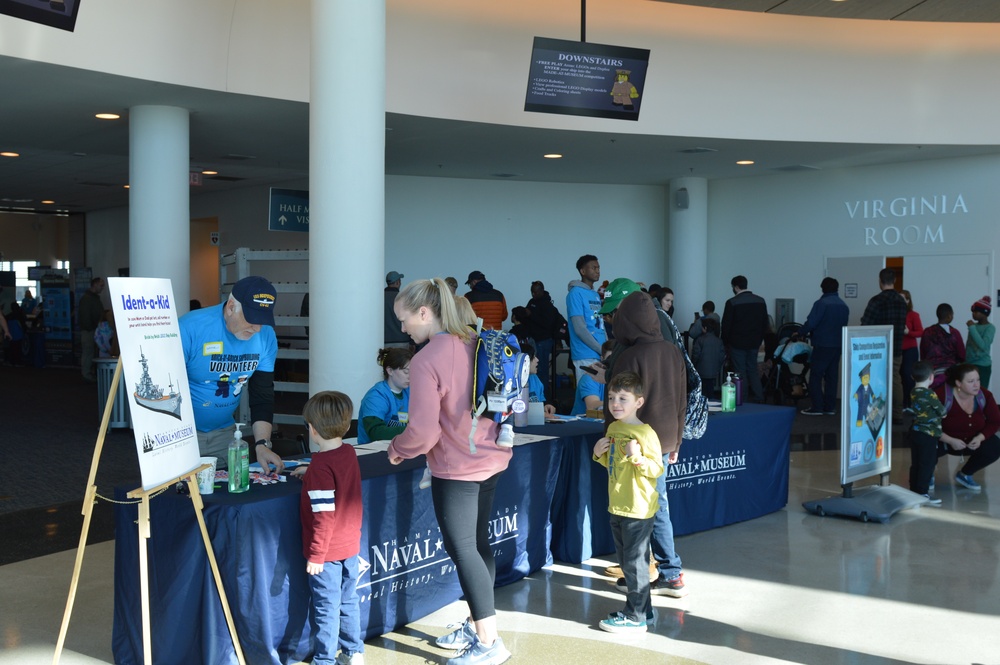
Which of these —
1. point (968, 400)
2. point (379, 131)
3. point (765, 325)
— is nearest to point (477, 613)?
point (379, 131)

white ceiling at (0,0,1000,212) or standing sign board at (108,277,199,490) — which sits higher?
white ceiling at (0,0,1000,212)

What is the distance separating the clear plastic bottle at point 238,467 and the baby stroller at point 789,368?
9.33 m

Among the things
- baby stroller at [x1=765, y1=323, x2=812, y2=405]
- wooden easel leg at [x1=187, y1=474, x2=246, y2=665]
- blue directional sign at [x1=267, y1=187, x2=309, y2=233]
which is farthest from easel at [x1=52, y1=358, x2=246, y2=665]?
baby stroller at [x1=765, y1=323, x2=812, y2=405]

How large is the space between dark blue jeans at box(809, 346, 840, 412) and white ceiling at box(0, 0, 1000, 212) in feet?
7.70

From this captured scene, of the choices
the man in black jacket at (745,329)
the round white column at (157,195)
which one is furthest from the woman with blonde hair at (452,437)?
the man in black jacket at (745,329)

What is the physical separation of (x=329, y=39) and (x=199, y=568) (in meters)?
4.21

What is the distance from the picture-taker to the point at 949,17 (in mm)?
9797

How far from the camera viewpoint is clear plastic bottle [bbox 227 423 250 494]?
11.7 feet

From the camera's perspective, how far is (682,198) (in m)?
13.5

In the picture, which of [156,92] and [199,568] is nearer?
[199,568]

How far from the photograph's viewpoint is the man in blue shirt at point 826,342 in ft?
35.5

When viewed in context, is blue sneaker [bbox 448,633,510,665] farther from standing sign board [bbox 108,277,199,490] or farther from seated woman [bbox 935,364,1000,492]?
seated woman [bbox 935,364,1000,492]

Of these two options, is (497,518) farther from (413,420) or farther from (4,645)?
(4,645)

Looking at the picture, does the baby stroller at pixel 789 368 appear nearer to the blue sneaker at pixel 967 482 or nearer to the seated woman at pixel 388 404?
the blue sneaker at pixel 967 482
